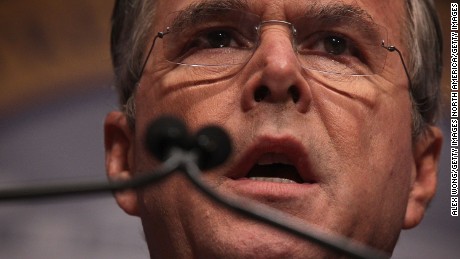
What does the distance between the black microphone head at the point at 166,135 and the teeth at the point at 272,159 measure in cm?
42

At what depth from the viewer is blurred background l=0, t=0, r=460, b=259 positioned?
1.70 meters

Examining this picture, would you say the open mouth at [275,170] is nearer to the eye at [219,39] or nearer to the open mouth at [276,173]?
the open mouth at [276,173]

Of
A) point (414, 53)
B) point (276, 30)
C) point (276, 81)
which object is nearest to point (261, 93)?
point (276, 81)

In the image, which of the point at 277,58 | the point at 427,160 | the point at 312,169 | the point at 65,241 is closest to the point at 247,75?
the point at 277,58

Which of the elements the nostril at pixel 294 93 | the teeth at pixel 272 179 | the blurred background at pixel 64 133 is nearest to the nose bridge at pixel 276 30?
the nostril at pixel 294 93

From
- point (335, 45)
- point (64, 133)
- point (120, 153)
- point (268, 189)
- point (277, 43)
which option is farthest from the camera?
point (64, 133)

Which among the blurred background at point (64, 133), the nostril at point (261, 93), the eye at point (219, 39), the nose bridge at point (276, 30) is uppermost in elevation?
the nose bridge at point (276, 30)

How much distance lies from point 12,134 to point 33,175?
111mm

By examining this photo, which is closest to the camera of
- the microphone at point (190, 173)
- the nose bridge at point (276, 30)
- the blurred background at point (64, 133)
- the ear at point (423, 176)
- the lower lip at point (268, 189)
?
the microphone at point (190, 173)

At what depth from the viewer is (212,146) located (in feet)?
2.92

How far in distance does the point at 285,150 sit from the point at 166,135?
0.43m

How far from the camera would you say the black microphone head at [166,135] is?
0.88 metres

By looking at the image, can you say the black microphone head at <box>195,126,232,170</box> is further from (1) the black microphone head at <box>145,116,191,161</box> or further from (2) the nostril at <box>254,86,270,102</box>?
(2) the nostril at <box>254,86,270,102</box>

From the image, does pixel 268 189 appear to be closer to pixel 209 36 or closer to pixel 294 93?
pixel 294 93
